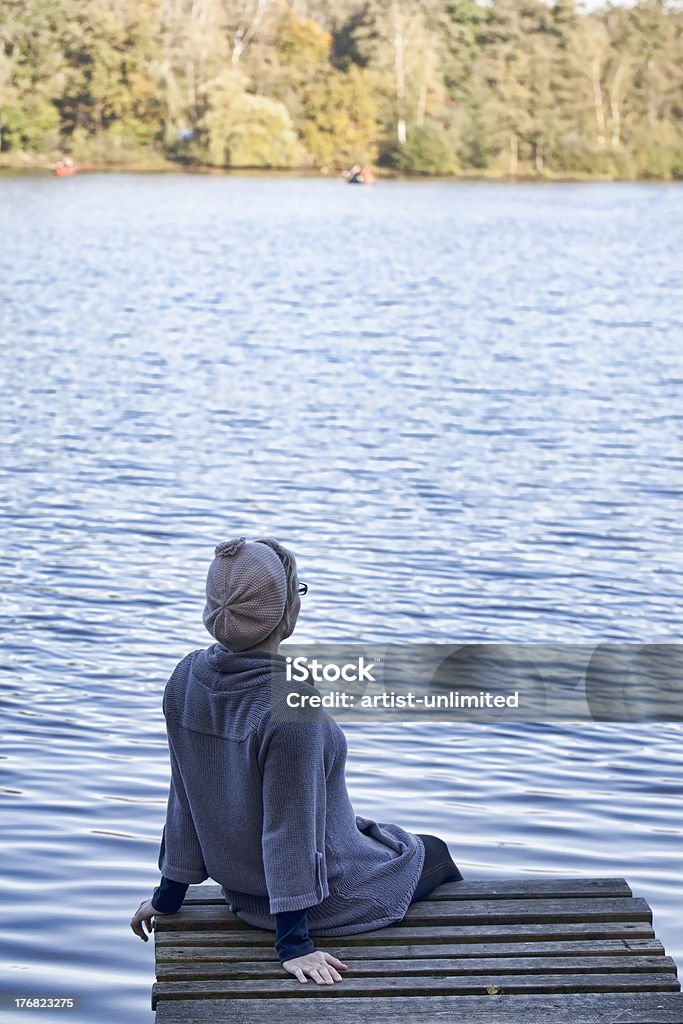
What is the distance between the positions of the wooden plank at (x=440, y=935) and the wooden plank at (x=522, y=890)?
0.12 m

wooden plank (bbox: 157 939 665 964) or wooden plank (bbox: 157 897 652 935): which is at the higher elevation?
wooden plank (bbox: 157 939 665 964)

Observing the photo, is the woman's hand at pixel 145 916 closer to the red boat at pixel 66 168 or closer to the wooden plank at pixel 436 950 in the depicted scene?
the wooden plank at pixel 436 950

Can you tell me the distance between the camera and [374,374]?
17.4 meters

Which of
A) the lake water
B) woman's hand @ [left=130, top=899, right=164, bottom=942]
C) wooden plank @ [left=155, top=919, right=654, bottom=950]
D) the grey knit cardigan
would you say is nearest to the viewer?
the grey knit cardigan

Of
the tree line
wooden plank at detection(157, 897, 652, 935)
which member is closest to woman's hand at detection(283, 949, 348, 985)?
wooden plank at detection(157, 897, 652, 935)

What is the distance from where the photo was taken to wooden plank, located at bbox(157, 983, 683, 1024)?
→ 254 centimetres

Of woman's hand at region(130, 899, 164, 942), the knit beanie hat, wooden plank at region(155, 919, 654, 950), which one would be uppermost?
the knit beanie hat

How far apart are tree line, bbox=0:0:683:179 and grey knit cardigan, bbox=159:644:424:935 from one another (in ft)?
169

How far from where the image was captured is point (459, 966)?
2736 millimetres

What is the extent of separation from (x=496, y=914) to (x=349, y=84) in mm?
55691

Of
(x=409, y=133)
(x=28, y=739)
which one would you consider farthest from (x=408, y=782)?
(x=409, y=133)

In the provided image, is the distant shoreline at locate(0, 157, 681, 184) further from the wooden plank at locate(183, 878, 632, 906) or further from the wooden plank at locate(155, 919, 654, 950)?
the wooden plank at locate(155, 919, 654, 950)

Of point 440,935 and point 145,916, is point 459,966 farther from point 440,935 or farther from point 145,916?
point 145,916

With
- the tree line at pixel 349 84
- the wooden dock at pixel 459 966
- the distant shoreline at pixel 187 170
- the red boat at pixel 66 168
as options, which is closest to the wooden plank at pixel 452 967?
the wooden dock at pixel 459 966
